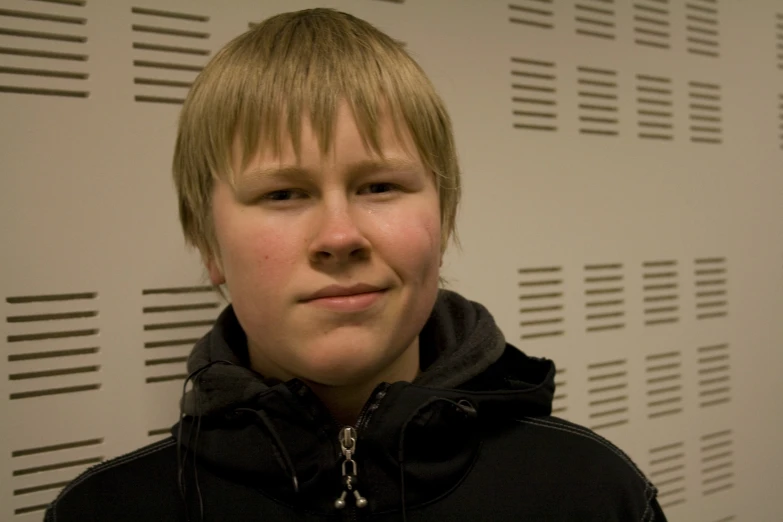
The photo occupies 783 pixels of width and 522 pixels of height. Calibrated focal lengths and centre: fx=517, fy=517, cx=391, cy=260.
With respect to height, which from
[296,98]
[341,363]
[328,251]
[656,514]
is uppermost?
[296,98]

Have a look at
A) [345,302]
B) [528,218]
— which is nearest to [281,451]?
[345,302]

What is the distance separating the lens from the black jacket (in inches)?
19.4

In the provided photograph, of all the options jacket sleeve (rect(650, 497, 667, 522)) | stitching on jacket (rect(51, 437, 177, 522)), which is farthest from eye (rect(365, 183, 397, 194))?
jacket sleeve (rect(650, 497, 667, 522))

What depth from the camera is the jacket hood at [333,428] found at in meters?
0.49

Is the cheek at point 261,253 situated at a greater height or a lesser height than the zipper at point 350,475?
greater

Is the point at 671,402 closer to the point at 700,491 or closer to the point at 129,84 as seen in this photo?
the point at 700,491

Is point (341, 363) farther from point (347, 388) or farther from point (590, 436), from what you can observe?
point (590, 436)

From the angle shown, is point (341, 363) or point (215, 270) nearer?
point (341, 363)

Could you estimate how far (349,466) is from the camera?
1.61ft

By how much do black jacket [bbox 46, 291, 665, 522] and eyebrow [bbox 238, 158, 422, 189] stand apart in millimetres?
194

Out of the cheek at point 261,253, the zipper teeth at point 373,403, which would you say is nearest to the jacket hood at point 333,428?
the zipper teeth at point 373,403

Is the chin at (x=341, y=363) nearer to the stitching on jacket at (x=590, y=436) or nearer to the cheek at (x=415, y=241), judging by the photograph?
the cheek at (x=415, y=241)

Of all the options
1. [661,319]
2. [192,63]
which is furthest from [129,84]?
[661,319]

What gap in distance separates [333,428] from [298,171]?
247 mm
